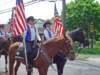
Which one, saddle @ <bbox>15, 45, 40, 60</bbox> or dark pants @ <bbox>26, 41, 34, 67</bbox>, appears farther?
dark pants @ <bbox>26, 41, 34, 67</bbox>

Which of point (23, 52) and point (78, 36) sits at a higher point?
point (78, 36)

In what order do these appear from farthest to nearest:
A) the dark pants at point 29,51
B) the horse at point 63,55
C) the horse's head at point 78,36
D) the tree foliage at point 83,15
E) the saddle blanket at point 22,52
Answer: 1. the tree foliage at point 83,15
2. the horse's head at point 78,36
3. the horse at point 63,55
4. the dark pants at point 29,51
5. the saddle blanket at point 22,52

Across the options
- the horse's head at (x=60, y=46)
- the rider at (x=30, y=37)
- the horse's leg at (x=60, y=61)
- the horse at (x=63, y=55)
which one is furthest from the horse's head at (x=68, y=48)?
the horse's leg at (x=60, y=61)

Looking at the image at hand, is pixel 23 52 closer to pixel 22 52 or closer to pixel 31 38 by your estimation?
pixel 22 52

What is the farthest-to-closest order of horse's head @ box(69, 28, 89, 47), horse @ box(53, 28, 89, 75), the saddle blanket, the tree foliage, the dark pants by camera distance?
the tree foliage, horse's head @ box(69, 28, 89, 47), horse @ box(53, 28, 89, 75), the dark pants, the saddle blanket

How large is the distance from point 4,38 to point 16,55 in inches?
189

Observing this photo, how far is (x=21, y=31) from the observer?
526 inches

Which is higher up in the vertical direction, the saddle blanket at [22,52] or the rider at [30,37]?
the rider at [30,37]

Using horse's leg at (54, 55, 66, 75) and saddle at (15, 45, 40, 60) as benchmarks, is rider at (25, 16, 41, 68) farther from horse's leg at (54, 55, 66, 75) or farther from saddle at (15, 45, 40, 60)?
horse's leg at (54, 55, 66, 75)

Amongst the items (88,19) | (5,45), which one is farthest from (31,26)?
(88,19)

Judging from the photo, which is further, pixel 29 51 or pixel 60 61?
pixel 60 61

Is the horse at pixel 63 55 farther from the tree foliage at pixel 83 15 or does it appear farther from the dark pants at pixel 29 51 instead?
the tree foliage at pixel 83 15

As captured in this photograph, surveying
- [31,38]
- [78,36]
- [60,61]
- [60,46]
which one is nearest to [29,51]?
[31,38]

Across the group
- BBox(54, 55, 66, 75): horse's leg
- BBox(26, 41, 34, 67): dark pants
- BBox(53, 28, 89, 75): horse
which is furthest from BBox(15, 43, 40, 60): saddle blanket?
BBox(54, 55, 66, 75): horse's leg
